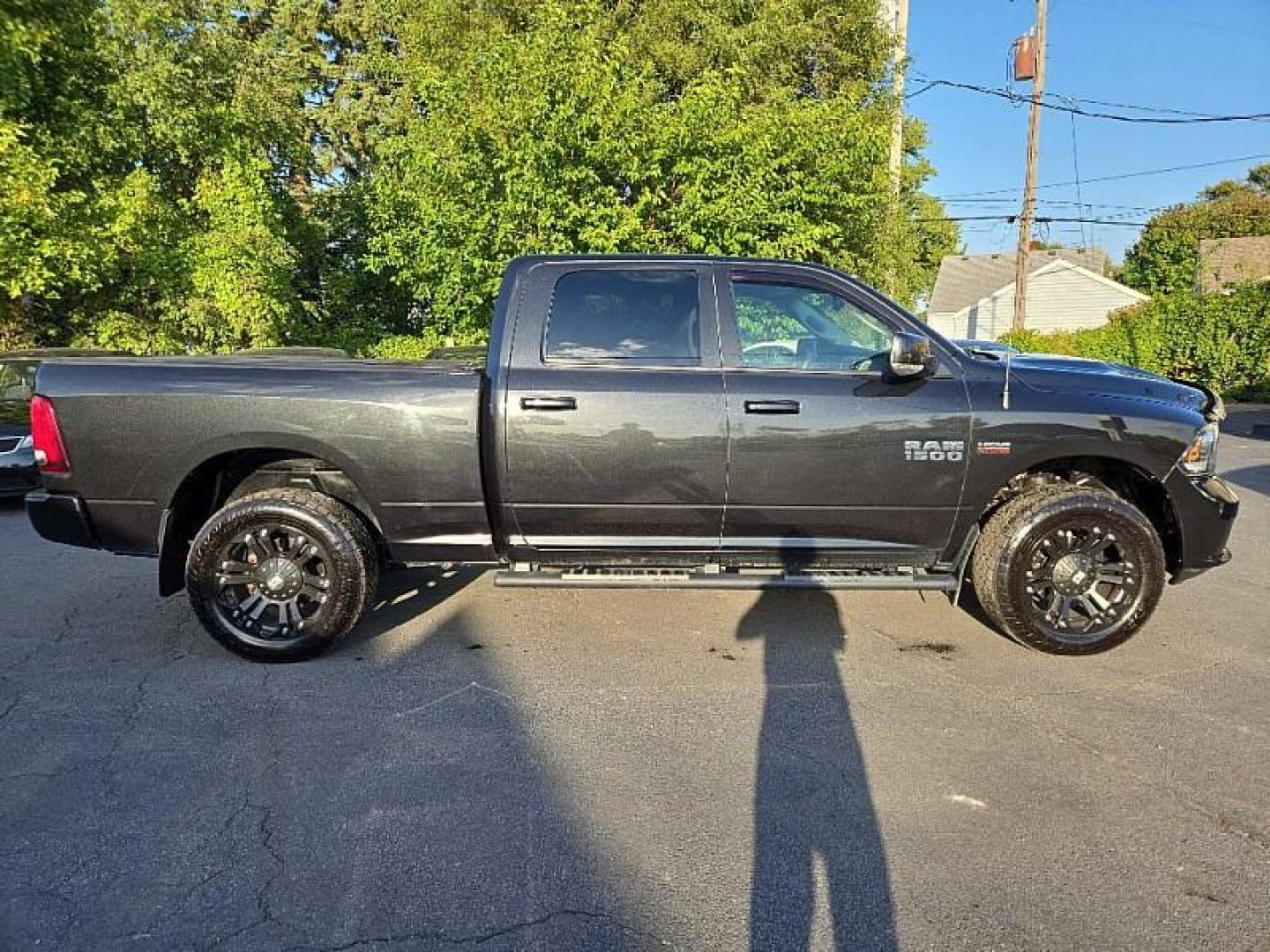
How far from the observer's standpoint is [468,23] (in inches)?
526

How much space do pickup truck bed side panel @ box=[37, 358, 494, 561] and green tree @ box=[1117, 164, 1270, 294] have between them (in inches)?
1702

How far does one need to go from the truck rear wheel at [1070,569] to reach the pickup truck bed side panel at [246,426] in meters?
2.71

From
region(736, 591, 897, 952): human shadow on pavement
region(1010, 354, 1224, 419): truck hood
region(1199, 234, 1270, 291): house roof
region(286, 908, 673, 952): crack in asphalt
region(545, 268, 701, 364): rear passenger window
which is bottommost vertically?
region(736, 591, 897, 952): human shadow on pavement

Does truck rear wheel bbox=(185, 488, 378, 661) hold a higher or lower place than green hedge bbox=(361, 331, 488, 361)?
lower

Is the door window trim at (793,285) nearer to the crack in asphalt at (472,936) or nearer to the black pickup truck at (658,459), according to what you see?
the black pickup truck at (658,459)

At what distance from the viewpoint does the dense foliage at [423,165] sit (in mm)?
9430

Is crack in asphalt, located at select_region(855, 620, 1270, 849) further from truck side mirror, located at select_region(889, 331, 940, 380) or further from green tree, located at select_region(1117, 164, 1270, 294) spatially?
green tree, located at select_region(1117, 164, 1270, 294)

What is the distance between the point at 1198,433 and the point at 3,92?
12939mm

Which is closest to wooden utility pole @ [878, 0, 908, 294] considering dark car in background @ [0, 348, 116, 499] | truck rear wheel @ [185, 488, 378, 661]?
truck rear wheel @ [185, 488, 378, 661]

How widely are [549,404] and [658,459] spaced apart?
0.60 meters

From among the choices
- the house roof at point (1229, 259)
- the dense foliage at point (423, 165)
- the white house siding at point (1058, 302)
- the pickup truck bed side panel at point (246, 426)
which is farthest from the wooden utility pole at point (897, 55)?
the house roof at point (1229, 259)

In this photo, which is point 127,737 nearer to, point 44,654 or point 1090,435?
point 44,654

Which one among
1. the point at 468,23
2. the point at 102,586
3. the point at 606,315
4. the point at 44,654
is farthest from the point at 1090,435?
the point at 468,23

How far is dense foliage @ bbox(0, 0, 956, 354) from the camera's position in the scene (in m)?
9.43
